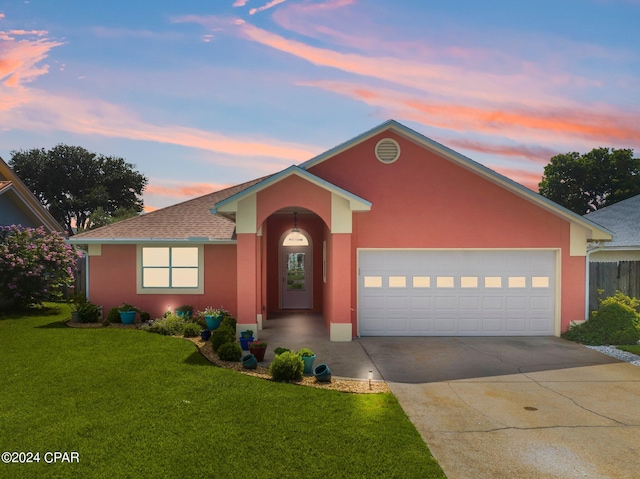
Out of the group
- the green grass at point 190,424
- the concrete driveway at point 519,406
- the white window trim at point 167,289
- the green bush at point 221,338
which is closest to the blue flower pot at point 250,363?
the green grass at point 190,424

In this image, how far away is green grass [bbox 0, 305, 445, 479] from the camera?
5047mm

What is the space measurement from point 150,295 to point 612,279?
14.9 metres

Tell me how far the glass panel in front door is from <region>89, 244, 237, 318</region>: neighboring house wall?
10.7 feet

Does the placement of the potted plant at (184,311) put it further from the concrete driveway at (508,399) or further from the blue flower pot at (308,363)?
the blue flower pot at (308,363)

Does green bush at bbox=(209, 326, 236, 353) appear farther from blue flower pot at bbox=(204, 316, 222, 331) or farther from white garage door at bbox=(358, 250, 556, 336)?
white garage door at bbox=(358, 250, 556, 336)

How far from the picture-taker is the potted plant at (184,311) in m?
14.0

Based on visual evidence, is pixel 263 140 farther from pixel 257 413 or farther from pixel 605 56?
pixel 257 413

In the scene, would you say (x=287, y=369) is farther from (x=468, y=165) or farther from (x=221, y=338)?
(x=468, y=165)

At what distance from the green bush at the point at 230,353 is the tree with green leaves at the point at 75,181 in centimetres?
3539

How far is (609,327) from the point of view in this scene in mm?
12281

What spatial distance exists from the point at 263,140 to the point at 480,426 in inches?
609

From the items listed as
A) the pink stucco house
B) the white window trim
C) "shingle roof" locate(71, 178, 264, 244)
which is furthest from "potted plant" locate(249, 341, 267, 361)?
the white window trim

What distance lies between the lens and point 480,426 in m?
6.33

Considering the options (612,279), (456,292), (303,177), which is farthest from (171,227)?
(612,279)
